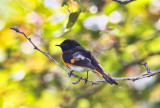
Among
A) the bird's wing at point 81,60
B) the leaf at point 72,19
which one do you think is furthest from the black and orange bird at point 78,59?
the leaf at point 72,19

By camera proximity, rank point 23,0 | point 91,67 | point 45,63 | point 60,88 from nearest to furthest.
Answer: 1. point 91,67
2. point 23,0
3. point 45,63
4. point 60,88

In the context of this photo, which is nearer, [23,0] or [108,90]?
[23,0]

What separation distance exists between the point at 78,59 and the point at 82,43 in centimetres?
31

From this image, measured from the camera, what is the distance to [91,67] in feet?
6.32

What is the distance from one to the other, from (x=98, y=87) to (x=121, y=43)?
1.66ft

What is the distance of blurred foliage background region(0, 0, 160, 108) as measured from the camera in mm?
2201

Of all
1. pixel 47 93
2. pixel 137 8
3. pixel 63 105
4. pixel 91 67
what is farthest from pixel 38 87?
pixel 137 8

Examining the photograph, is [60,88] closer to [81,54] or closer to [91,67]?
[81,54]

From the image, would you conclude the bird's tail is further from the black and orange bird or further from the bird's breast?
the bird's breast

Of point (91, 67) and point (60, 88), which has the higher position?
point (60, 88)

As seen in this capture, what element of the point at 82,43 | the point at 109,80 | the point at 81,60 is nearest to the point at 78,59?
the point at 81,60

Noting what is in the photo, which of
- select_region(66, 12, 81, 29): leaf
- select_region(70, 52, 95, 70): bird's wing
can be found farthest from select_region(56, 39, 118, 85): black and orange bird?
select_region(66, 12, 81, 29): leaf

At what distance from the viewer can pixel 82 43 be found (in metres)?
2.38

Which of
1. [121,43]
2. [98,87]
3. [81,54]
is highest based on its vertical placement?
[121,43]
